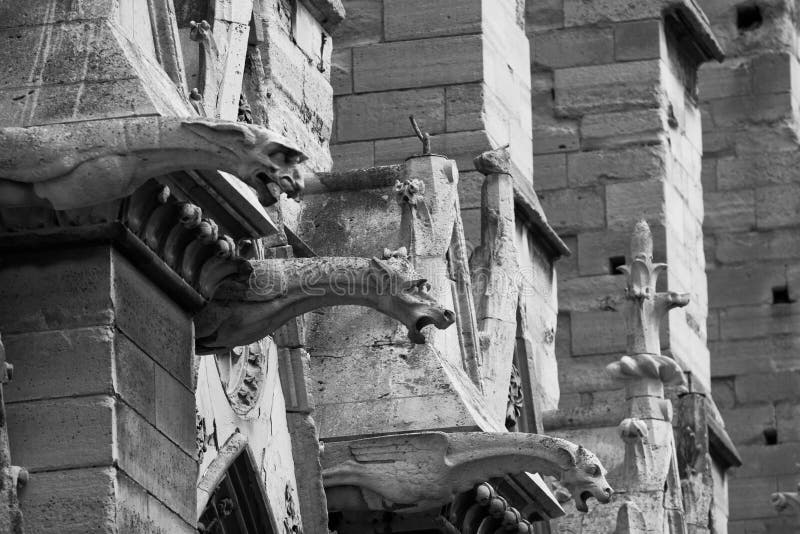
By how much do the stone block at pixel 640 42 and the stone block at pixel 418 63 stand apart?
11.2ft

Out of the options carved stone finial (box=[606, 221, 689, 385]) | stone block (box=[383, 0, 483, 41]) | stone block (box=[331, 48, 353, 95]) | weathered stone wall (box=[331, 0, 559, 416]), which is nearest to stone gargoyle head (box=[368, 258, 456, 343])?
carved stone finial (box=[606, 221, 689, 385])

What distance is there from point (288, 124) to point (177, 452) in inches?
185

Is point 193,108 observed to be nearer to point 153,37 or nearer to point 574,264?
point 153,37

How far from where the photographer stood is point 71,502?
868 cm

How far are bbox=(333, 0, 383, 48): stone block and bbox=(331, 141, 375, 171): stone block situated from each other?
66cm

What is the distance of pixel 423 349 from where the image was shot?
514 inches

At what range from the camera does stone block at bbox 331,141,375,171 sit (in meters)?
17.9

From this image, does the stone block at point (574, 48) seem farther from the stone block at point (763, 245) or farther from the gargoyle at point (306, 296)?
the gargoyle at point (306, 296)

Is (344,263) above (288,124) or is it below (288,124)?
A: below

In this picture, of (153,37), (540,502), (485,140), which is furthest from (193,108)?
(485,140)

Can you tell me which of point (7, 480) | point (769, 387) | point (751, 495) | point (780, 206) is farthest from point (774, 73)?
point (7, 480)

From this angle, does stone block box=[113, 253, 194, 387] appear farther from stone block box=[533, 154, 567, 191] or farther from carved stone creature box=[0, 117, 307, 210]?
stone block box=[533, 154, 567, 191]

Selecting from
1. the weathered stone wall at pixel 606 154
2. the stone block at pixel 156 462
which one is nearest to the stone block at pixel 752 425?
the weathered stone wall at pixel 606 154

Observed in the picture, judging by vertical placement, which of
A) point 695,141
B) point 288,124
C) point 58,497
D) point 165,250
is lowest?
point 58,497
